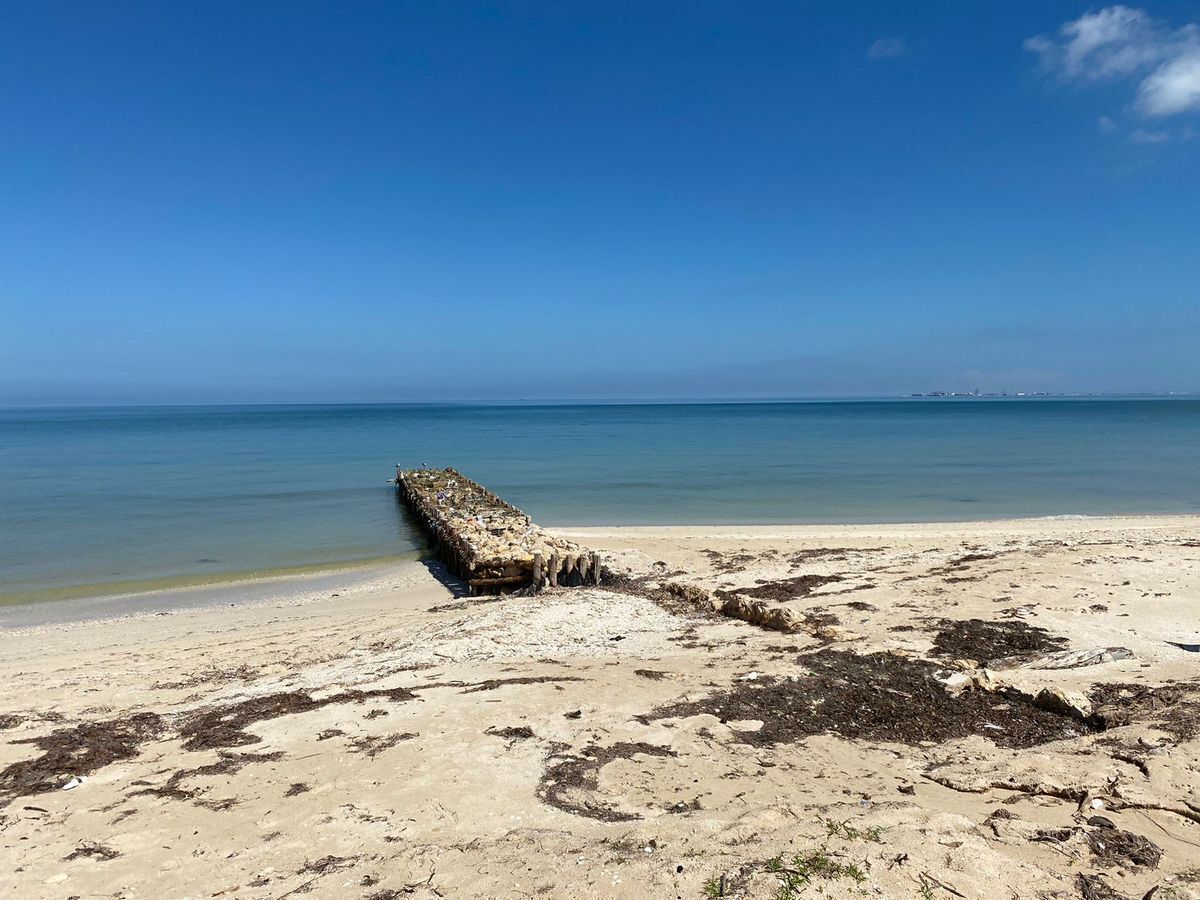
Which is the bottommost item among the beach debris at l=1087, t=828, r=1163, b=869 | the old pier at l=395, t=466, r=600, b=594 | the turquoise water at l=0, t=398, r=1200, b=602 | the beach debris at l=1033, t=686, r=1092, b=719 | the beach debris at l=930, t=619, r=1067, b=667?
the turquoise water at l=0, t=398, r=1200, b=602

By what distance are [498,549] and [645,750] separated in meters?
8.84

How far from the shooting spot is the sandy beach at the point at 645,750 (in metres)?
3.92

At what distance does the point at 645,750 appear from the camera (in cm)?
565

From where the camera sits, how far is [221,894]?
388 centimetres

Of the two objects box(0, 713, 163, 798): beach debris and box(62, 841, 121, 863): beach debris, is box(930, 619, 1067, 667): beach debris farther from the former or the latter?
box(0, 713, 163, 798): beach debris

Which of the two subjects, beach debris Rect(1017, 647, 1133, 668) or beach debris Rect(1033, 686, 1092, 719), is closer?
beach debris Rect(1033, 686, 1092, 719)

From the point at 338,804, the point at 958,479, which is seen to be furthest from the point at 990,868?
the point at 958,479

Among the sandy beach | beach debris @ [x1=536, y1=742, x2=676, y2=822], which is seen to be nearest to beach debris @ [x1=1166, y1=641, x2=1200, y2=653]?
the sandy beach

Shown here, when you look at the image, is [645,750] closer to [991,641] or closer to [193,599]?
[991,641]

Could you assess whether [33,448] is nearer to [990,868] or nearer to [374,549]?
[374,549]

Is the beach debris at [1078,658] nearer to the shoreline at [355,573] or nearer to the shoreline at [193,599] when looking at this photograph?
the shoreline at [355,573]

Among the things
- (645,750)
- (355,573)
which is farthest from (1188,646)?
(355,573)

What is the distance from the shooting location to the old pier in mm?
12781

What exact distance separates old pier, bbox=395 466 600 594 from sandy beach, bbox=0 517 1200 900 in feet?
4.85
